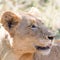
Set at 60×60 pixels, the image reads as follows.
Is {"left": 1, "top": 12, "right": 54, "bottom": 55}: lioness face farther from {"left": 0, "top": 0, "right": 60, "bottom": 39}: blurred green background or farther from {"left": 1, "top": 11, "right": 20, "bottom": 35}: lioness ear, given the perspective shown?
{"left": 0, "top": 0, "right": 60, "bottom": 39}: blurred green background

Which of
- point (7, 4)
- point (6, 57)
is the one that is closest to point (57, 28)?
point (7, 4)

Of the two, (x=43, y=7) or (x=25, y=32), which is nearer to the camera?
(x=25, y=32)

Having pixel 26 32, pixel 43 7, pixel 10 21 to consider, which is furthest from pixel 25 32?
pixel 43 7

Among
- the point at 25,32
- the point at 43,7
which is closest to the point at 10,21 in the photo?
the point at 25,32

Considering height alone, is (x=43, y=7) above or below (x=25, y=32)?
below

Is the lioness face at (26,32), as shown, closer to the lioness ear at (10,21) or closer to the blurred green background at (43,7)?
the lioness ear at (10,21)

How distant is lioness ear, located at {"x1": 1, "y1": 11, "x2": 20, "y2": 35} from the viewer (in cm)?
318

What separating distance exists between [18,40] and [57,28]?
8.43 feet

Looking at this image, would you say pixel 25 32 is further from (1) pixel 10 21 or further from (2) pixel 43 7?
(2) pixel 43 7

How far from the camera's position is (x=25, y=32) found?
10.5ft

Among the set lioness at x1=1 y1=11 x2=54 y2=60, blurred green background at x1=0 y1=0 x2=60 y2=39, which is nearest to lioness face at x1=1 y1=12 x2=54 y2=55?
lioness at x1=1 y1=11 x2=54 y2=60

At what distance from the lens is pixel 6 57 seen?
3338 mm

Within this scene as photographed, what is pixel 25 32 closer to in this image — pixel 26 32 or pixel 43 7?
pixel 26 32

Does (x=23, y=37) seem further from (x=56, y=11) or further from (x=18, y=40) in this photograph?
(x=56, y=11)
